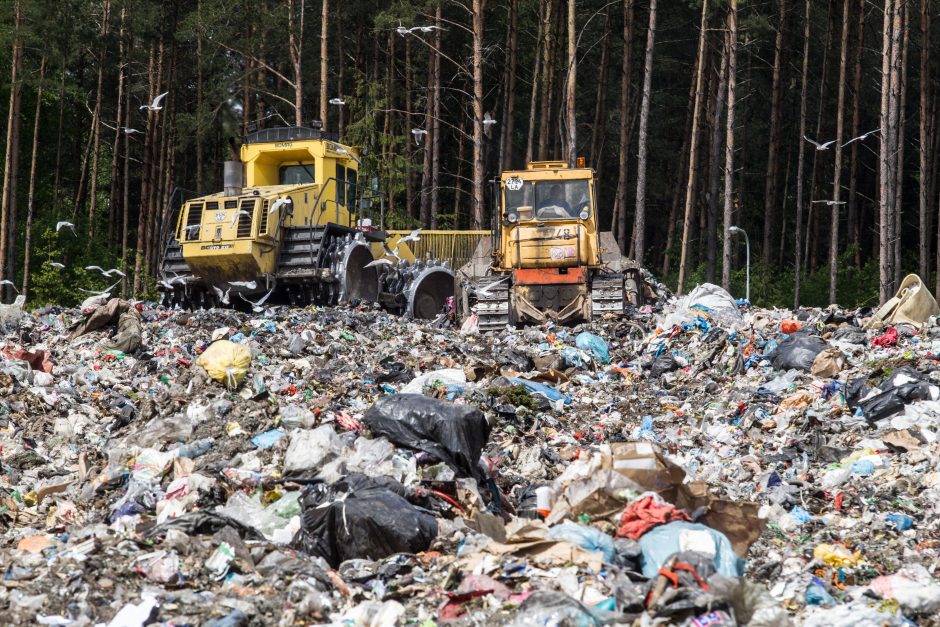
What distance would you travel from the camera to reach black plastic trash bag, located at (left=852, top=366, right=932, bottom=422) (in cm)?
849

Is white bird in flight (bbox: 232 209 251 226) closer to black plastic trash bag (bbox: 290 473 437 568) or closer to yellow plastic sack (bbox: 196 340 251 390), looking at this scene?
yellow plastic sack (bbox: 196 340 251 390)

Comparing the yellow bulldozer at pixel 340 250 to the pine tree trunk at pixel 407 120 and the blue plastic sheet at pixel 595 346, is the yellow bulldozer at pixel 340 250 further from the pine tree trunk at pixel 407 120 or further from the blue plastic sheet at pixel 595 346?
the pine tree trunk at pixel 407 120

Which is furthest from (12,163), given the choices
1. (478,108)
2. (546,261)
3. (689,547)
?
(689,547)

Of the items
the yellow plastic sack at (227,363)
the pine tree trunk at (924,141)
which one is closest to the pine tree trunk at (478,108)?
the pine tree trunk at (924,141)

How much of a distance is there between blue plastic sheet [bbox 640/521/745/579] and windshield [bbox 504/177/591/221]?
10.0 metres

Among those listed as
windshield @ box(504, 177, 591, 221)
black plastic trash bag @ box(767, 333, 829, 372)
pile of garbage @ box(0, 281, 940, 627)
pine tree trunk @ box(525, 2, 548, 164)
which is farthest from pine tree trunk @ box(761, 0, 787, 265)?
black plastic trash bag @ box(767, 333, 829, 372)

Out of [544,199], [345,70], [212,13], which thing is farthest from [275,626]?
[345,70]

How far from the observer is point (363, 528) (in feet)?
19.5

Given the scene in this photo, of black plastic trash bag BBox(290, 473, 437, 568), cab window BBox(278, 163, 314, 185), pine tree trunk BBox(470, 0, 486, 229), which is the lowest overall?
black plastic trash bag BBox(290, 473, 437, 568)

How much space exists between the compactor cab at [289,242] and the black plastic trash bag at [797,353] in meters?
6.41

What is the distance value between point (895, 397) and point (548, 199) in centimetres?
755

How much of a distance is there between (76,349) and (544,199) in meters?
6.69

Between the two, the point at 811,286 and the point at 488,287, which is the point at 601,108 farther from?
the point at 488,287

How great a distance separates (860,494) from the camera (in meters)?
7.14
